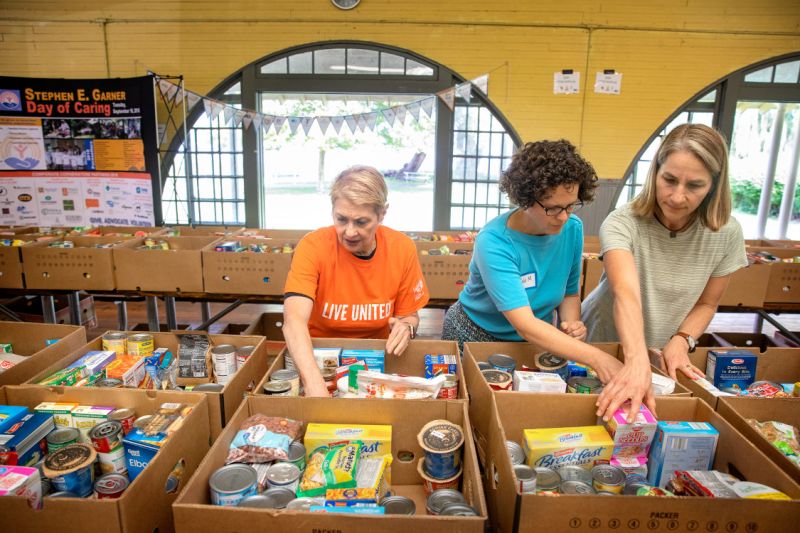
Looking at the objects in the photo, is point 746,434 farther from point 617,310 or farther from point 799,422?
point 617,310

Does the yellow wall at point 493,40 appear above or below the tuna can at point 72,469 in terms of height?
above

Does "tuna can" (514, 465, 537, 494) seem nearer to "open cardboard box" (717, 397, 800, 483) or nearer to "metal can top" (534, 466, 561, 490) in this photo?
"metal can top" (534, 466, 561, 490)

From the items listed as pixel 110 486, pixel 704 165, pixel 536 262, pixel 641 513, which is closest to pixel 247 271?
pixel 536 262

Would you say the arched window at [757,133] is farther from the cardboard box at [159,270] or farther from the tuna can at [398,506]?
the cardboard box at [159,270]

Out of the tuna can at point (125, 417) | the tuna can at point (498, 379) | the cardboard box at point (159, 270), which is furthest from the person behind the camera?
the cardboard box at point (159, 270)

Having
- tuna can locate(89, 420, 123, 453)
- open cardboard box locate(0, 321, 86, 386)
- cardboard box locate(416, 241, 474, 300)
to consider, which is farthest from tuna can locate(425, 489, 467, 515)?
cardboard box locate(416, 241, 474, 300)

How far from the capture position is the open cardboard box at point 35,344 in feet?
4.88

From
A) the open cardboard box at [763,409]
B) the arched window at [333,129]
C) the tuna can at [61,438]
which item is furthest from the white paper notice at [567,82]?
the tuna can at [61,438]

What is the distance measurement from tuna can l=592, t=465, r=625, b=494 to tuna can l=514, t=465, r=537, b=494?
0.16 meters

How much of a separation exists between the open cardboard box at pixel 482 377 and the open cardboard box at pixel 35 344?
55.1 inches

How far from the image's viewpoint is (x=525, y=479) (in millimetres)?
984

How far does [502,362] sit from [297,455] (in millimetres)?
685

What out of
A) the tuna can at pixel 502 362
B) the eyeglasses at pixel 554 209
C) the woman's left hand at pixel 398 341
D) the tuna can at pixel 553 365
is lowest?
the tuna can at pixel 553 365

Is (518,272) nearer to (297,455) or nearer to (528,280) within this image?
(528,280)
